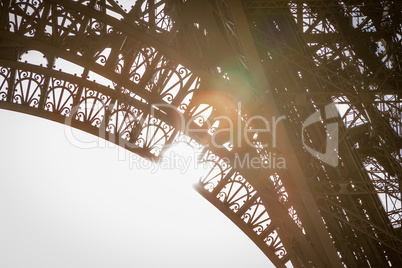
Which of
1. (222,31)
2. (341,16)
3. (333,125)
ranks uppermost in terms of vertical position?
(341,16)

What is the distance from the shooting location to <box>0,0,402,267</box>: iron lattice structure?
→ 7.54 metres

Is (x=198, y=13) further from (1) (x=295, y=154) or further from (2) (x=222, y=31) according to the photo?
(1) (x=295, y=154)

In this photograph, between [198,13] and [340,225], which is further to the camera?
[340,225]

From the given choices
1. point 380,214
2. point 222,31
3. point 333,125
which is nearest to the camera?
point 222,31

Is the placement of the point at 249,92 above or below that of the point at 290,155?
above

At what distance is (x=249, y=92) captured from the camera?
7.87m

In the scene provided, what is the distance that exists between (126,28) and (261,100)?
7.38 ft

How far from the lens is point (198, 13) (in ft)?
25.1

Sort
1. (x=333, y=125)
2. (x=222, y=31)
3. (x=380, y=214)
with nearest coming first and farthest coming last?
(x=222, y=31), (x=333, y=125), (x=380, y=214)

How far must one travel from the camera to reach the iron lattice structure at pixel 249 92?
297 inches

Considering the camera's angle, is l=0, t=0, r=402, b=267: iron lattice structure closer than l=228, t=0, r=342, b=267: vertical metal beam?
No

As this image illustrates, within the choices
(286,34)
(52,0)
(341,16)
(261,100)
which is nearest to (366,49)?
(341,16)

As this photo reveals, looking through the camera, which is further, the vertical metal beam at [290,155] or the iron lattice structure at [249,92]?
the iron lattice structure at [249,92]

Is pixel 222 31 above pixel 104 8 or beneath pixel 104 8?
beneath
